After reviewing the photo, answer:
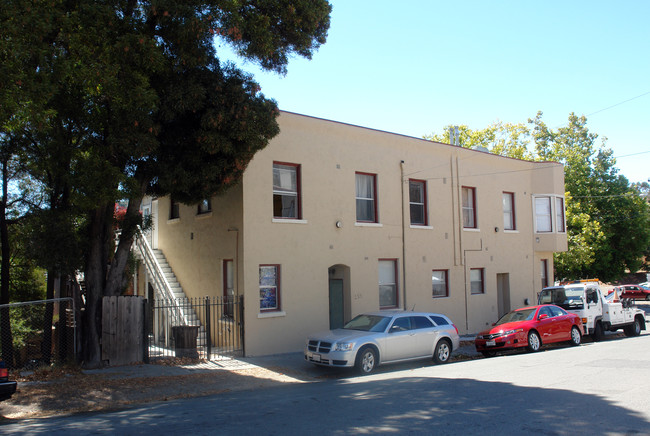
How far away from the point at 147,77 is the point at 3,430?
708 centimetres

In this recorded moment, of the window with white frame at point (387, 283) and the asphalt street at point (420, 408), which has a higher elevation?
the window with white frame at point (387, 283)

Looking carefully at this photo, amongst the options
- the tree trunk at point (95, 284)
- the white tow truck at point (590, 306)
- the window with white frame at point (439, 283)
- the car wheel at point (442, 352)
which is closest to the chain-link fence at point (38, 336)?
the tree trunk at point (95, 284)

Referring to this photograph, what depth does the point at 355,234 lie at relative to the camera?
1812 centimetres

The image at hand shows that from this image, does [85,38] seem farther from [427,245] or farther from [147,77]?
[427,245]

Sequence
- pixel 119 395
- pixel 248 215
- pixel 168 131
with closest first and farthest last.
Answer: pixel 119 395 < pixel 168 131 < pixel 248 215

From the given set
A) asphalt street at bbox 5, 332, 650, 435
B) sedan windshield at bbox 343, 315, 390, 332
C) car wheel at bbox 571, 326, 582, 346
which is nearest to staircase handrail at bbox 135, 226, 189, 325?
sedan windshield at bbox 343, 315, 390, 332

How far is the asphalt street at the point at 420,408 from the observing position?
7.09m

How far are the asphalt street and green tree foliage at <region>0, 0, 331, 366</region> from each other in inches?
192

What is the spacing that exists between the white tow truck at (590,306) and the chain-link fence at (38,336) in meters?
16.1

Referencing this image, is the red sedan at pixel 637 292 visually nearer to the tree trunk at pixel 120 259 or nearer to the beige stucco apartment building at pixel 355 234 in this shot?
the beige stucco apartment building at pixel 355 234

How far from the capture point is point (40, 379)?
11.7 meters

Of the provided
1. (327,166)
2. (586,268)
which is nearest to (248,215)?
(327,166)

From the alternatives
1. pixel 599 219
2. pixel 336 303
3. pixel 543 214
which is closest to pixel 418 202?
pixel 336 303

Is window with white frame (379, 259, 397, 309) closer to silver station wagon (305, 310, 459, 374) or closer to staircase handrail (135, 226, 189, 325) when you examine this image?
silver station wagon (305, 310, 459, 374)
